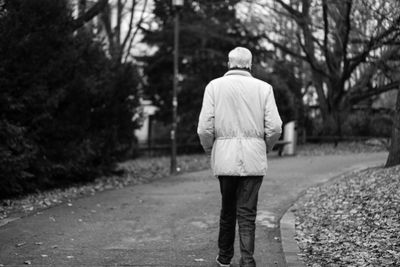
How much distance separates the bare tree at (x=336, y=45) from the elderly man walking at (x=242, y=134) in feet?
33.4

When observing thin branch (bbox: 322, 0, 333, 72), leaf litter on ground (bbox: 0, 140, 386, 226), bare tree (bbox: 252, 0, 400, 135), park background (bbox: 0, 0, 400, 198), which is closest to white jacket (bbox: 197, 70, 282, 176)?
leaf litter on ground (bbox: 0, 140, 386, 226)

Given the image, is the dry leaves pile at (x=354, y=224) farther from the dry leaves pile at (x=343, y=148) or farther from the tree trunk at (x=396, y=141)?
the dry leaves pile at (x=343, y=148)

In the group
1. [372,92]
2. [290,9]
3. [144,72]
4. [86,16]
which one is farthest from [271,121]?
[372,92]

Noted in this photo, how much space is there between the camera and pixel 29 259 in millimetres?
5871

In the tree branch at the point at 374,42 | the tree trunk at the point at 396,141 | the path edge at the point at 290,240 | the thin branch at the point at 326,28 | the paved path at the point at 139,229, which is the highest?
the thin branch at the point at 326,28

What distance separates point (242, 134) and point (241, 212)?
2.26 feet

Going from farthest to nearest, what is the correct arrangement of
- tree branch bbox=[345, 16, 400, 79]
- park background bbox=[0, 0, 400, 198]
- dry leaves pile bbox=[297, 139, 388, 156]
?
dry leaves pile bbox=[297, 139, 388, 156]
tree branch bbox=[345, 16, 400, 79]
park background bbox=[0, 0, 400, 198]

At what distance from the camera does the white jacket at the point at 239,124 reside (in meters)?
4.96

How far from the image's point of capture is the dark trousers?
195 inches

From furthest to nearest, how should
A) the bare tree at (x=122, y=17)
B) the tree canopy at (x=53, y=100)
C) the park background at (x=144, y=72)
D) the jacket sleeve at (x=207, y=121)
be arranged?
the bare tree at (x=122, y=17) < the park background at (x=144, y=72) < the tree canopy at (x=53, y=100) < the jacket sleeve at (x=207, y=121)

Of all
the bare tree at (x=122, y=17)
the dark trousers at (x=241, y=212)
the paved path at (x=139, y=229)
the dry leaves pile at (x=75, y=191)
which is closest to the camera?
the dark trousers at (x=241, y=212)

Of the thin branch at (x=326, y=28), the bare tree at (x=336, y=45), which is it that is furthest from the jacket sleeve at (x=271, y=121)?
the thin branch at (x=326, y=28)

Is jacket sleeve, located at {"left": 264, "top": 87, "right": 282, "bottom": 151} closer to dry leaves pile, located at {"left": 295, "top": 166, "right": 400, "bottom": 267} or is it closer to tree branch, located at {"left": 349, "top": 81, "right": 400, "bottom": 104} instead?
dry leaves pile, located at {"left": 295, "top": 166, "right": 400, "bottom": 267}

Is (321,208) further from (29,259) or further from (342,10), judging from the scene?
(342,10)
